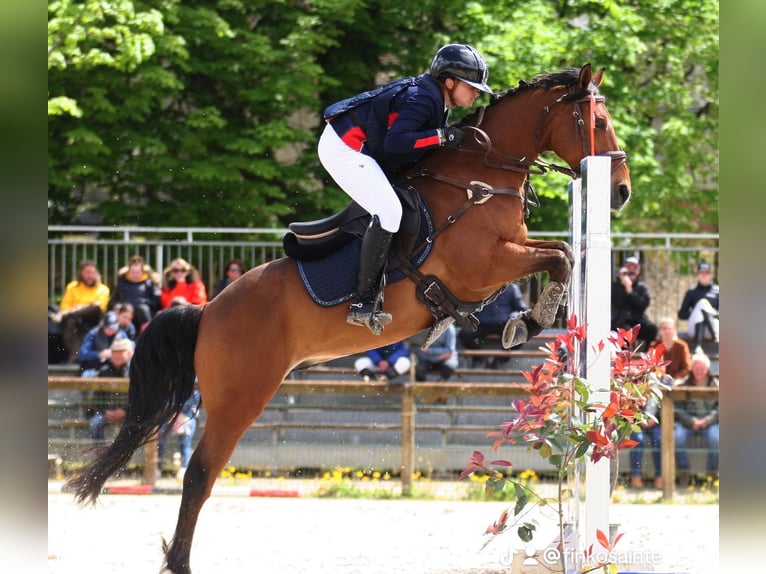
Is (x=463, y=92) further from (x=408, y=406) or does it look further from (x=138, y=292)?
(x=138, y=292)

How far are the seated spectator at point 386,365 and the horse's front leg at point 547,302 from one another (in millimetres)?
4081

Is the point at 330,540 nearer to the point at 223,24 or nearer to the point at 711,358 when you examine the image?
the point at 711,358

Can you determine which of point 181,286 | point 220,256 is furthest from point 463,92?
point 220,256

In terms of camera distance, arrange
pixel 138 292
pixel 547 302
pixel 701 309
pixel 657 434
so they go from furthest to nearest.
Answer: pixel 701 309 → pixel 138 292 → pixel 657 434 → pixel 547 302

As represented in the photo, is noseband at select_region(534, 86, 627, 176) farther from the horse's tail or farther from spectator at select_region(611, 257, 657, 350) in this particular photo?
spectator at select_region(611, 257, 657, 350)

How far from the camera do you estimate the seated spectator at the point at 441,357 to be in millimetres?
9156

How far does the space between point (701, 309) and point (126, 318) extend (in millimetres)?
5267

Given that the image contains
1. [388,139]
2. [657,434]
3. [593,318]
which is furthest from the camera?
[657,434]

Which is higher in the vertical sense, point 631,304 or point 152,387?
point 631,304

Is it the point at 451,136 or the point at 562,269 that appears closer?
the point at 451,136

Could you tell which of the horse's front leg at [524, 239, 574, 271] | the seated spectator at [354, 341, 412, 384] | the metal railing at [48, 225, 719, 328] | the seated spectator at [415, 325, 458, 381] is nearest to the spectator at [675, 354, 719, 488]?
the metal railing at [48, 225, 719, 328]

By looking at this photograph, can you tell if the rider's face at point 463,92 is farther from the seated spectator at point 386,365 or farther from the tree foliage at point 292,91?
the tree foliage at point 292,91

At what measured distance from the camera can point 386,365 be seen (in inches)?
357
